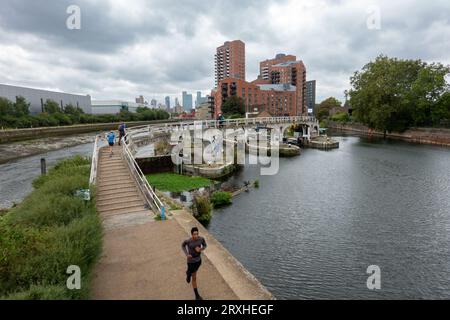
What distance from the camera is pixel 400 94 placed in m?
80.9

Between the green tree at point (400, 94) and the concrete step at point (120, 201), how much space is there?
80219 millimetres

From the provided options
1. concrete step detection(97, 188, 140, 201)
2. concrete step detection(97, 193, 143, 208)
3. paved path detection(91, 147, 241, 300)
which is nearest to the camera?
paved path detection(91, 147, 241, 300)

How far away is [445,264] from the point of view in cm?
1454

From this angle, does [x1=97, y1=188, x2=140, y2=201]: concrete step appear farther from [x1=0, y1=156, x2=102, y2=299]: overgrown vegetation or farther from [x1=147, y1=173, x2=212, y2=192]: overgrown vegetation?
[x1=147, y1=173, x2=212, y2=192]: overgrown vegetation

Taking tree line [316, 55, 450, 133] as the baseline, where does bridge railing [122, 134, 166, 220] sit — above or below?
below

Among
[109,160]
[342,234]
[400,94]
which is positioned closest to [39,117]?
[109,160]

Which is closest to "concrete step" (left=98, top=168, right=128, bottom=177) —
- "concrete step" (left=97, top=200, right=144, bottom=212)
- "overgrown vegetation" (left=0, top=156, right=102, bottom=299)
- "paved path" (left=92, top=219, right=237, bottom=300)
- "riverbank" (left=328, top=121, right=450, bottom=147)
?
"concrete step" (left=97, top=200, right=144, bottom=212)

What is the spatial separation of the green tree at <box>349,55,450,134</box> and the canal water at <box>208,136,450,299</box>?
5286 cm

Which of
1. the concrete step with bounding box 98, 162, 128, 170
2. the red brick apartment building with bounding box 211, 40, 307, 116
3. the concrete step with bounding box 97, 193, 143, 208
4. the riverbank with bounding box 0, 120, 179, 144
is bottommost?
the concrete step with bounding box 97, 193, 143, 208

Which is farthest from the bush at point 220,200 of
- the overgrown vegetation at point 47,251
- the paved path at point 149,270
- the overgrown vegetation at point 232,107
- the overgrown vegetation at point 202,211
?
the overgrown vegetation at point 232,107

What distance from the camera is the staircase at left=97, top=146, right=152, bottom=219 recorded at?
1515 cm

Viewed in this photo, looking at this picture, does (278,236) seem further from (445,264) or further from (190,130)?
(190,130)
